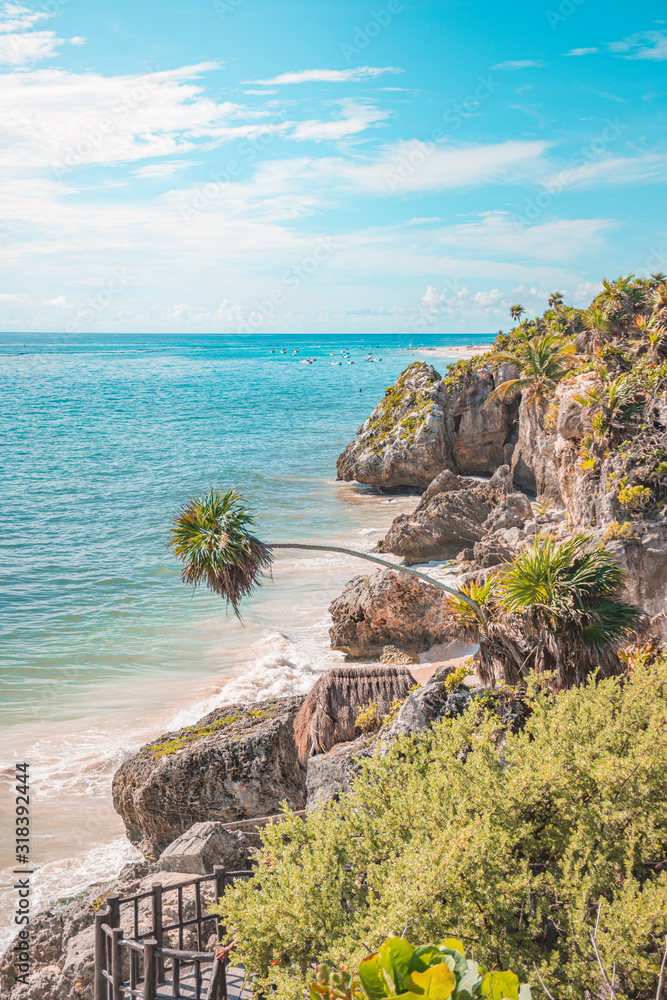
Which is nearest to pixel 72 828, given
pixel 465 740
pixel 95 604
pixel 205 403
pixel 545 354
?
pixel 465 740

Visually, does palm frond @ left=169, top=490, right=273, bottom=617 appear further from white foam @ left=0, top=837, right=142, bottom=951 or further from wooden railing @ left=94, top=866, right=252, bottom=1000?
white foam @ left=0, top=837, right=142, bottom=951

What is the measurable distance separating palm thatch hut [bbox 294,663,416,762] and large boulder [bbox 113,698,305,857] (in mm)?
496

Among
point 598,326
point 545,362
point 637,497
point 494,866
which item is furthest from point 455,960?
point 598,326

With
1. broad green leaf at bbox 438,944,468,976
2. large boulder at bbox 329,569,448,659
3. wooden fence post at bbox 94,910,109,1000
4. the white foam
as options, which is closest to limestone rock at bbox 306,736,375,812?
wooden fence post at bbox 94,910,109,1000

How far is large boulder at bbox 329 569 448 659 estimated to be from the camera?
63.6 feet

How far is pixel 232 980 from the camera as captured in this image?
27.1ft

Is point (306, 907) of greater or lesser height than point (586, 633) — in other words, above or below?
below

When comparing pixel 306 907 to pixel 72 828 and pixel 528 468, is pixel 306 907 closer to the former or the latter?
pixel 72 828

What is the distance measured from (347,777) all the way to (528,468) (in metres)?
27.5

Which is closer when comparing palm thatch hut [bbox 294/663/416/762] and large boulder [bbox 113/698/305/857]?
palm thatch hut [bbox 294/663/416/762]

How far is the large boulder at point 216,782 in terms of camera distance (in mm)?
11641

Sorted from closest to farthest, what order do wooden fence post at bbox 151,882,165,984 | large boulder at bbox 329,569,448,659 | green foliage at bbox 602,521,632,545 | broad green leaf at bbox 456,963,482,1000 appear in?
broad green leaf at bbox 456,963,482,1000 < wooden fence post at bbox 151,882,165,984 < green foliage at bbox 602,521,632,545 < large boulder at bbox 329,569,448,659

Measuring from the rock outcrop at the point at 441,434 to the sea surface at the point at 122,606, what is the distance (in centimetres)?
225

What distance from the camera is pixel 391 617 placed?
19609 millimetres
